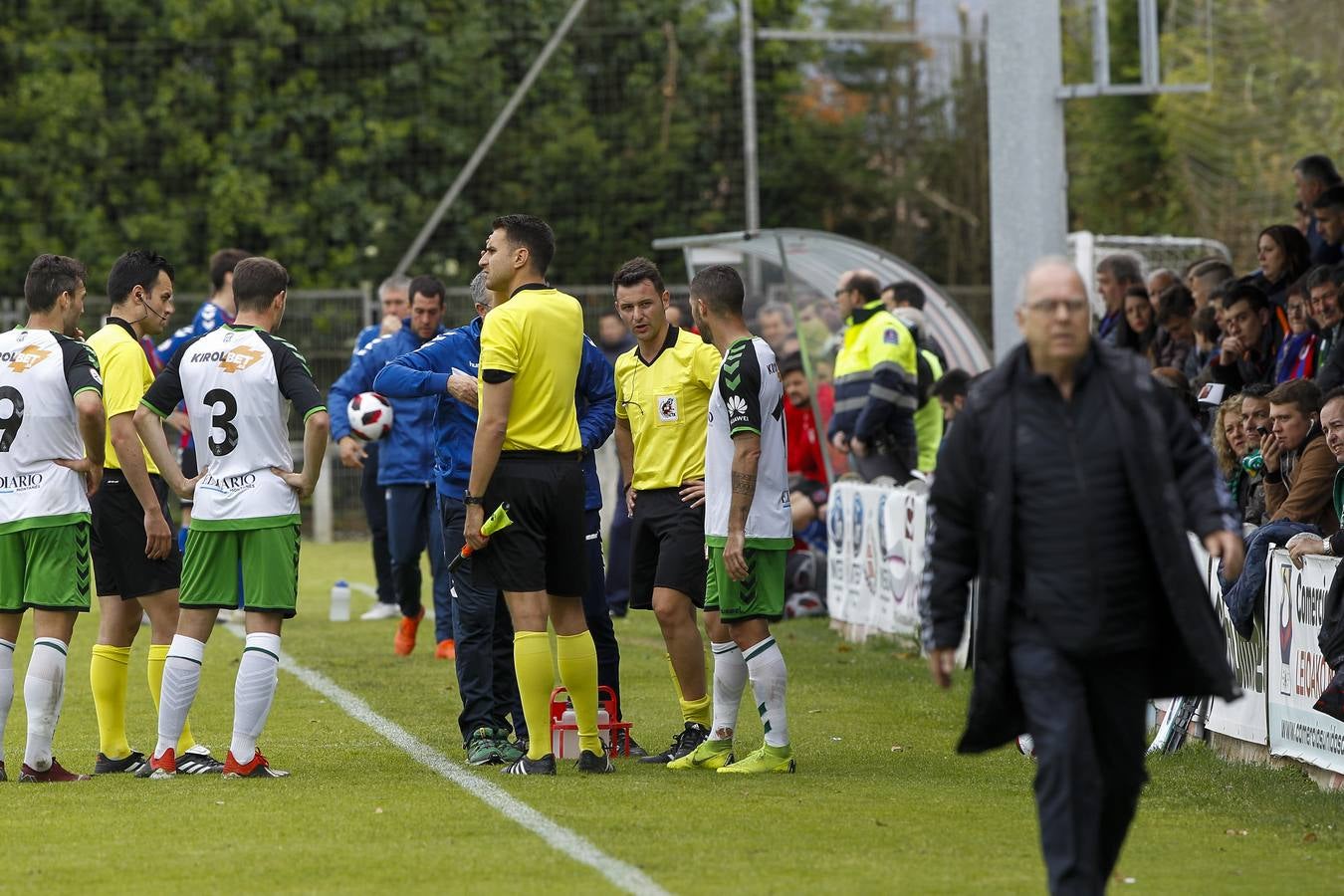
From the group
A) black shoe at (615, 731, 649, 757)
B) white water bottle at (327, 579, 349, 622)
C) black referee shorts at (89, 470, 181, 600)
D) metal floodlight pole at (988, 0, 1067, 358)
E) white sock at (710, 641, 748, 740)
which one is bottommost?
white water bottle at (327, 579, 349, 622)

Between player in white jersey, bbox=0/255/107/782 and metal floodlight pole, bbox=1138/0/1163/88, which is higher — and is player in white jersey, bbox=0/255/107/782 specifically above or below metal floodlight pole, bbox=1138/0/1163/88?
below

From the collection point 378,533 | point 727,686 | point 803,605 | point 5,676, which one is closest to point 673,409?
point 727,686

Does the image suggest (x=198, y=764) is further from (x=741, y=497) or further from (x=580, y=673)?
(x=741, y=497)

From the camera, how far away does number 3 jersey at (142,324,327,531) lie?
26.7 feet

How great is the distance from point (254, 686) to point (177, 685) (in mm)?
358

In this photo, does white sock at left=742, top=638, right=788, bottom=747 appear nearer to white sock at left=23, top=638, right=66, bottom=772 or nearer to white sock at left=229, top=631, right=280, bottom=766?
white sock at left=229, top=631, right=280, bottom=766

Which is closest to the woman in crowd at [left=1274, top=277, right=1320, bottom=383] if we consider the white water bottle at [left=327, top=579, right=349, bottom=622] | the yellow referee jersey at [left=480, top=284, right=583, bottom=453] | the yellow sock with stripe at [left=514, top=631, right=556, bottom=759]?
the yellow referee jersey at [left=480, top=284, right=583, bottom=453]

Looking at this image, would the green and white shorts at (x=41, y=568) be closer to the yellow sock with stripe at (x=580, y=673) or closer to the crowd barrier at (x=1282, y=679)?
the yellow sock with stripe at (x=580, y=673)

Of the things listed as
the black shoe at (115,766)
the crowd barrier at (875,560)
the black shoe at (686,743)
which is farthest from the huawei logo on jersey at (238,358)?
the crowd barrier at (875,560)

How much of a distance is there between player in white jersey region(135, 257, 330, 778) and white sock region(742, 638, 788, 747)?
6.41 ft

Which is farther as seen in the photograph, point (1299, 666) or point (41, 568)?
point (1299, 666)

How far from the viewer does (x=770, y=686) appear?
8383 millimetres

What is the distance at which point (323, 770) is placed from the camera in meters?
8.57

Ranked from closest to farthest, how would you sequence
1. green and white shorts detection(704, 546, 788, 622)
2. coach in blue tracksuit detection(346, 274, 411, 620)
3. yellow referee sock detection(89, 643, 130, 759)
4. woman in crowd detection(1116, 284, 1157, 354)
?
green and white shorts detection(704, 546, 788, 622) < yellow referee sock detection(89, 643, 130, 759) < woman in crowd detection(1116, 284, 1157, 354) < coach in blue tracksuit detection(346, 274, 411, 620)
